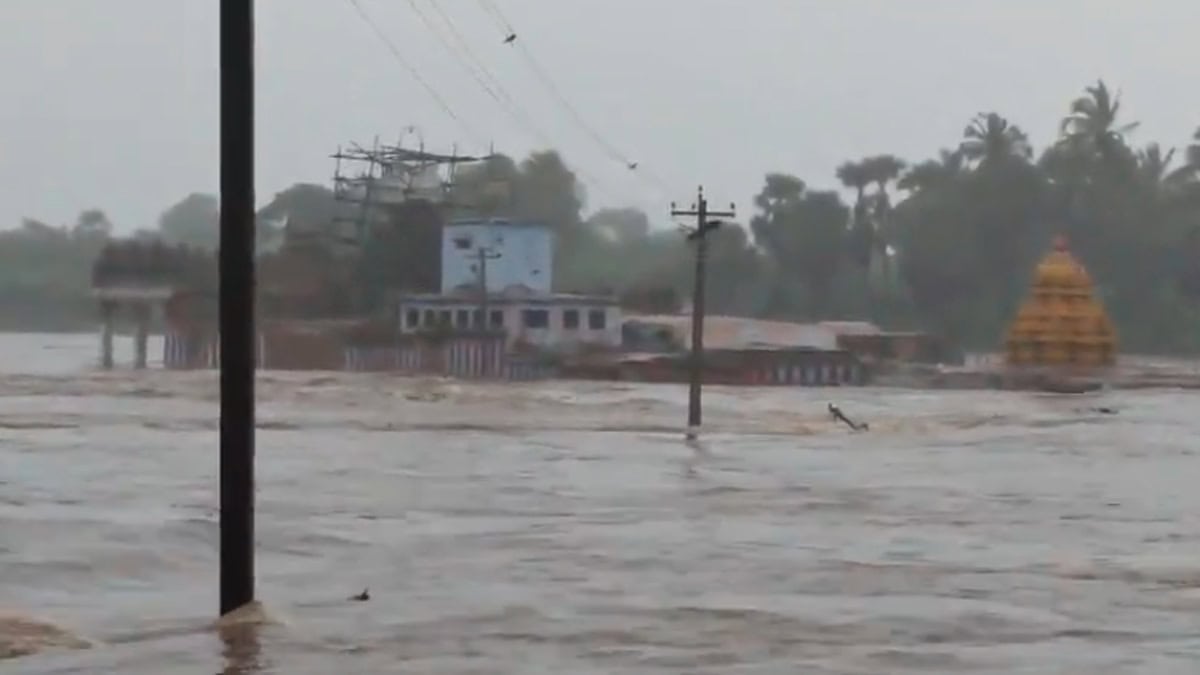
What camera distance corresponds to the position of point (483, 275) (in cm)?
7950

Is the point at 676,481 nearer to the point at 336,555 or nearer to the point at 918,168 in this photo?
the point at 336,555

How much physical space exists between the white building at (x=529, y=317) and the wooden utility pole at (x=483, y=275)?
119 mm

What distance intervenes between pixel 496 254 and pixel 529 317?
2747 mm

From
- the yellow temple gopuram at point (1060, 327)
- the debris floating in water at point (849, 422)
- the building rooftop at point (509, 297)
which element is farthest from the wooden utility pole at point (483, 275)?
the debris floating in water at point (849, 422)

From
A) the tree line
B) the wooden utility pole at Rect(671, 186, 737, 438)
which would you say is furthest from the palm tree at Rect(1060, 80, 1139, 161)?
the wooden utility pole at Rect(671, 186, 737, 438)

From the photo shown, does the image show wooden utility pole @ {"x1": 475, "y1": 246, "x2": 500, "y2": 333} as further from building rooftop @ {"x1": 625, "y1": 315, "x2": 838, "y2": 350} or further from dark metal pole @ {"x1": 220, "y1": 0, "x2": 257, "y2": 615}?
dark metal pole @ {"x1": 220, "y1": 0, "x2": 257, "y2": 615}

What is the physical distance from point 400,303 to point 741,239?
26.2 meters

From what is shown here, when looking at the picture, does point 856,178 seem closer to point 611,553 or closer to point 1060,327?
point 1060,327

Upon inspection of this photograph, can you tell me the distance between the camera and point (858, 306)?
104 meters

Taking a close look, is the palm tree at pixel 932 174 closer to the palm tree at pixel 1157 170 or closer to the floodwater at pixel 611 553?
the palm tree at pixel 1157 170

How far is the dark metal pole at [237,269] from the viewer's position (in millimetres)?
10961

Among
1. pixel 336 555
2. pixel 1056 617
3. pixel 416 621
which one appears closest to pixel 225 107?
pixel 416 621

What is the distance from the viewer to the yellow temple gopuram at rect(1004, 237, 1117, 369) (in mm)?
75125

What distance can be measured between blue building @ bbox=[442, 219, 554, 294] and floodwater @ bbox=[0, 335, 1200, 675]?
129 ft
